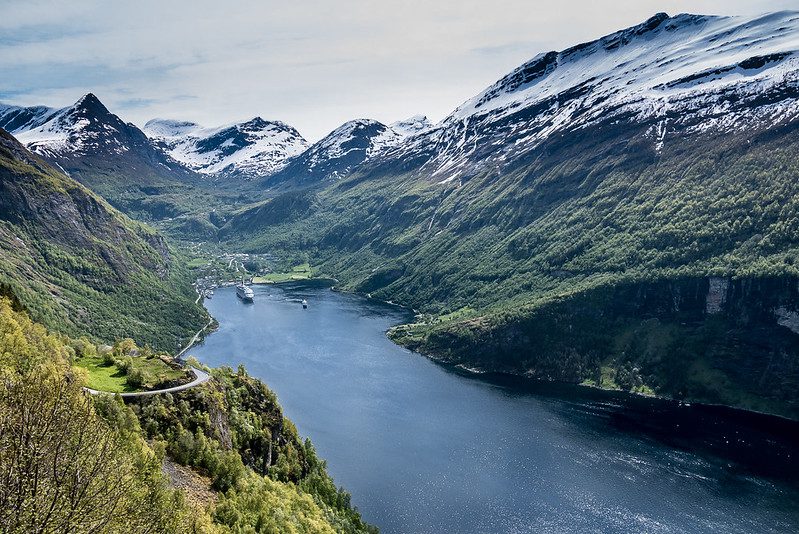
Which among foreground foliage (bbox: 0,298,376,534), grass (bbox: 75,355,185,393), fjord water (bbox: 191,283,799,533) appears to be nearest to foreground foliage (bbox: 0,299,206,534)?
foreground foliage (bbox: 0,298,376,534)

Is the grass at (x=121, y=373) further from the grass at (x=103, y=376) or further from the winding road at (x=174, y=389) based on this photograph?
the winding road at (x=174, y=389)

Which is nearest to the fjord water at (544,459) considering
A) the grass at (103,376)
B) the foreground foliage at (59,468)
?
the grass at (103,376)

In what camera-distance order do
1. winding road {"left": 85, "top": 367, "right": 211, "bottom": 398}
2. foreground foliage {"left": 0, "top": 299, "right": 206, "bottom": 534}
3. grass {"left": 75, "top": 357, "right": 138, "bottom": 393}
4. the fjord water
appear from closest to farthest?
foreground foliage {"left": 0, "top": 299, "right": 206, "bottom": 534} < winding road {"left": 85, "top": 367, "right": 211, "bottom": 398} < grass {"left": 75, "top": 357, "right": 138, "bottom": 393} < the fjord water

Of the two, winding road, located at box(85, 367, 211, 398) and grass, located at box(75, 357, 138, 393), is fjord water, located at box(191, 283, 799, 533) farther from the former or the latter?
grass, located at box(75, 357, 138, 393)

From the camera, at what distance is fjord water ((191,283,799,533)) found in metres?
115

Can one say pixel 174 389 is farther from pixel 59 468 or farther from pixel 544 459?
pixel 544 459

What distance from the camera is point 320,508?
3310 inches

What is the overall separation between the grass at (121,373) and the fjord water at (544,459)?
55.4 metres

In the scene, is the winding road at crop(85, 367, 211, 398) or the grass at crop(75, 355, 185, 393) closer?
the winding road at crop(85, 367, 211, 398)

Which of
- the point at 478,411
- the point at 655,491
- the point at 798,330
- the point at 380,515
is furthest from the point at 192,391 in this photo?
the point at 798,330

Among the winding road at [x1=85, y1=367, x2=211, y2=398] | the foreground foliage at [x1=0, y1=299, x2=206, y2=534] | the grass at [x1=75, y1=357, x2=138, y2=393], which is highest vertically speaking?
the foreground foliage at [x1=0, y1=299, x2=206, y2=534]

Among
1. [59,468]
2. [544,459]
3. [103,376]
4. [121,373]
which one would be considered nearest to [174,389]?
[121,373]

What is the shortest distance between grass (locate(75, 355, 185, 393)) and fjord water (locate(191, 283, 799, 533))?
55.4 metres

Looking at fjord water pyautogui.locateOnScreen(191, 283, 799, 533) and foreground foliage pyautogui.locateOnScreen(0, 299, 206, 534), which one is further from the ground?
foreground foliage pyautogui.locateOnScreen(0, 299, 206, 534)
